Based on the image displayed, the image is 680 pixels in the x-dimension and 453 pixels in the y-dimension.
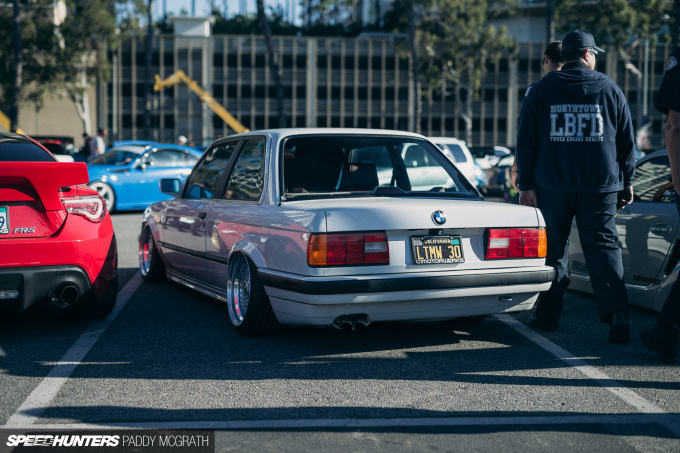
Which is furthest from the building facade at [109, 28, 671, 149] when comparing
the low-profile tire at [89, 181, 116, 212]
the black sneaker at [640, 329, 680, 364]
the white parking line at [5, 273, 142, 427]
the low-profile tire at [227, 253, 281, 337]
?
the black sneaker at [640, 329, 680, 364]

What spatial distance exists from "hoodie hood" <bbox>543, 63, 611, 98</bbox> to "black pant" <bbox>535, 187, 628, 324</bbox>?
67cm

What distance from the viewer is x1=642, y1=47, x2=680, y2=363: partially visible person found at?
4.64 m

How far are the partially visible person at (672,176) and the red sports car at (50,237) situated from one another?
11.9ft

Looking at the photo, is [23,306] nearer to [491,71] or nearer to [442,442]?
[442,442]

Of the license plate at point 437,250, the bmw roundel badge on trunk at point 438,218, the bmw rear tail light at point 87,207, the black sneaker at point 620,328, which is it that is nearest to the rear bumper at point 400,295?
the license plate at point 437,250

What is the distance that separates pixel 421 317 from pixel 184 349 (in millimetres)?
1505

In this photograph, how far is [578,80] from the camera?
18.2ft

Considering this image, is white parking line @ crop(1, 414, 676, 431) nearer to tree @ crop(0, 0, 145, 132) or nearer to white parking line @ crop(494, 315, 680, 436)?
white parking line @ crop(494, 315, 680, 436)

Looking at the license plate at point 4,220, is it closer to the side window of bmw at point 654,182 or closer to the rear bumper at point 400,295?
the rear bumper at point 400,295

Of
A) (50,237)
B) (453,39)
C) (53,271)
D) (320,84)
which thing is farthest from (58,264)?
(320,84)

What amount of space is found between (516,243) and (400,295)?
2.90ft

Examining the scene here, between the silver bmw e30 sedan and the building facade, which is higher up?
the building facade

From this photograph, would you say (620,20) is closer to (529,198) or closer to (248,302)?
(529,198)

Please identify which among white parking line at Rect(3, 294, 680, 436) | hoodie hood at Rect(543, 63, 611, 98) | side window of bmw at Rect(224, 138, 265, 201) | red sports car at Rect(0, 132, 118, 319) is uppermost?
hoodie hood at Rect(543, 63, 611, 98)
